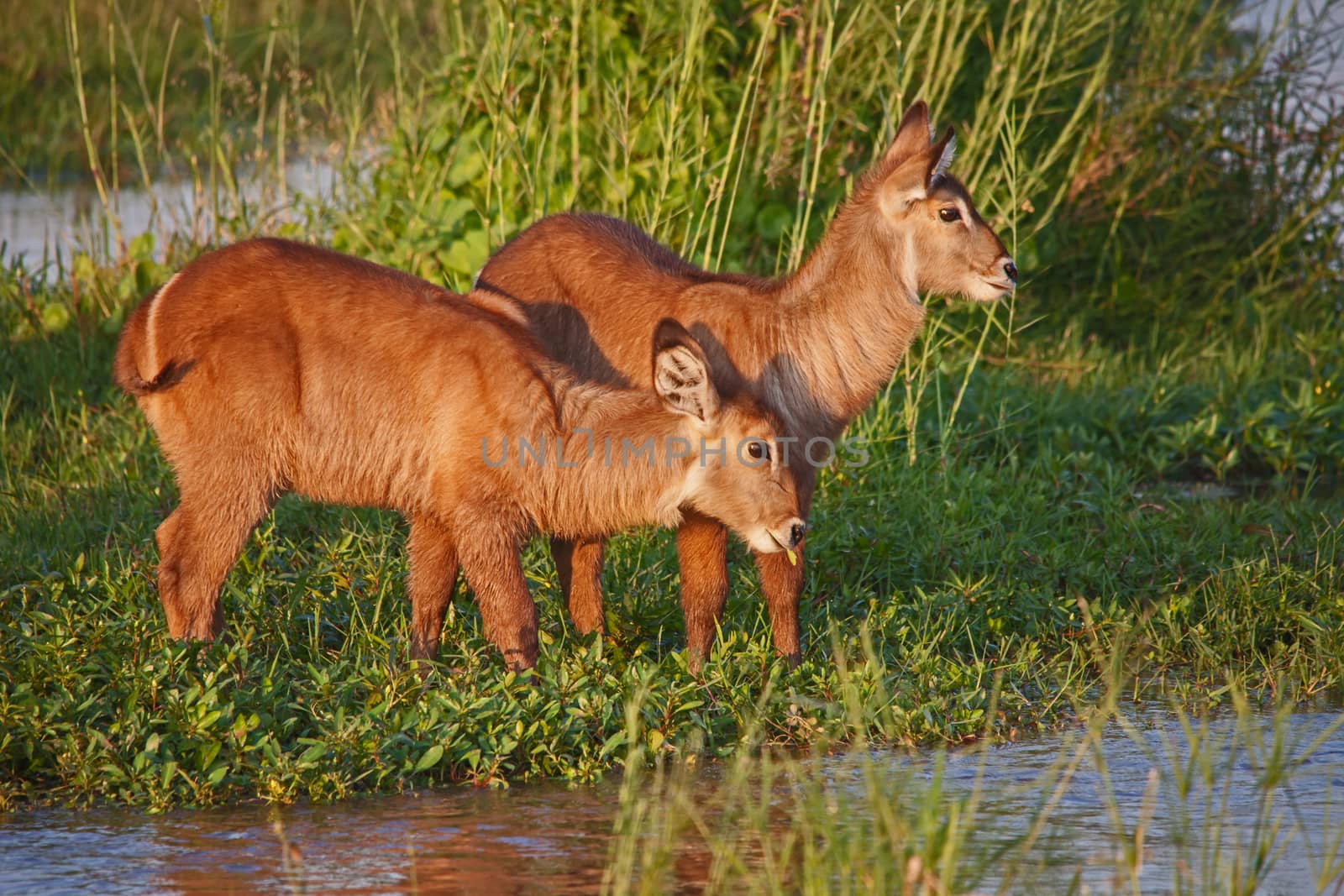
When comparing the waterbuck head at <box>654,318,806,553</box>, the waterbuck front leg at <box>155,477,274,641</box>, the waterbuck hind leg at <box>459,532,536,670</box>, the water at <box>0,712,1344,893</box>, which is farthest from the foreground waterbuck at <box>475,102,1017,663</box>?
the waterbuck front leg at <box>155,477,274,641</box>

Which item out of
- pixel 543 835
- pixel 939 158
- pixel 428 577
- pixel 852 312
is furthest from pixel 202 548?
pixel 939 158

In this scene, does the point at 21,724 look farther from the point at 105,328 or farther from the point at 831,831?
the point at 105,328

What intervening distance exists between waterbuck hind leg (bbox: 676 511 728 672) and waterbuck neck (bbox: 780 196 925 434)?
576 millimetres

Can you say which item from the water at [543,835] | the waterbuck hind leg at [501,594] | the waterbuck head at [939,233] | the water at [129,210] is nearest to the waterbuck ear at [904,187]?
the waterbuck head at [939,233]

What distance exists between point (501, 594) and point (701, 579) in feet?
2.35

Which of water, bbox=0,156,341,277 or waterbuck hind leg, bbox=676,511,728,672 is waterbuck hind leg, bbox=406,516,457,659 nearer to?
waterbuck hind leg, bbox=676,511,728,672

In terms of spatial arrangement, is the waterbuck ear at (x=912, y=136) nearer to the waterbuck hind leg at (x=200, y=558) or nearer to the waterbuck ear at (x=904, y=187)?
the waterbuck ear at (x=904, y=187)

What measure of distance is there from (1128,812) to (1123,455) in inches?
148

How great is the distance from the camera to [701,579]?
562cm

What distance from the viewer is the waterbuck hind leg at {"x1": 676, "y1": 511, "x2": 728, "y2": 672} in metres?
5.61

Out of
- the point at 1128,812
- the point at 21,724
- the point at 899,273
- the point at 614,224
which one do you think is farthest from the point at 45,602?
the point at 1128,812

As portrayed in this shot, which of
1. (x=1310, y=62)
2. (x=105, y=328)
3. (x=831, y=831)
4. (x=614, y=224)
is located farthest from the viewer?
(x=1310, y=62)

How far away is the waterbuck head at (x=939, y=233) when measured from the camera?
5.79 m

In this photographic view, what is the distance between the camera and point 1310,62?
1022 centimetres
